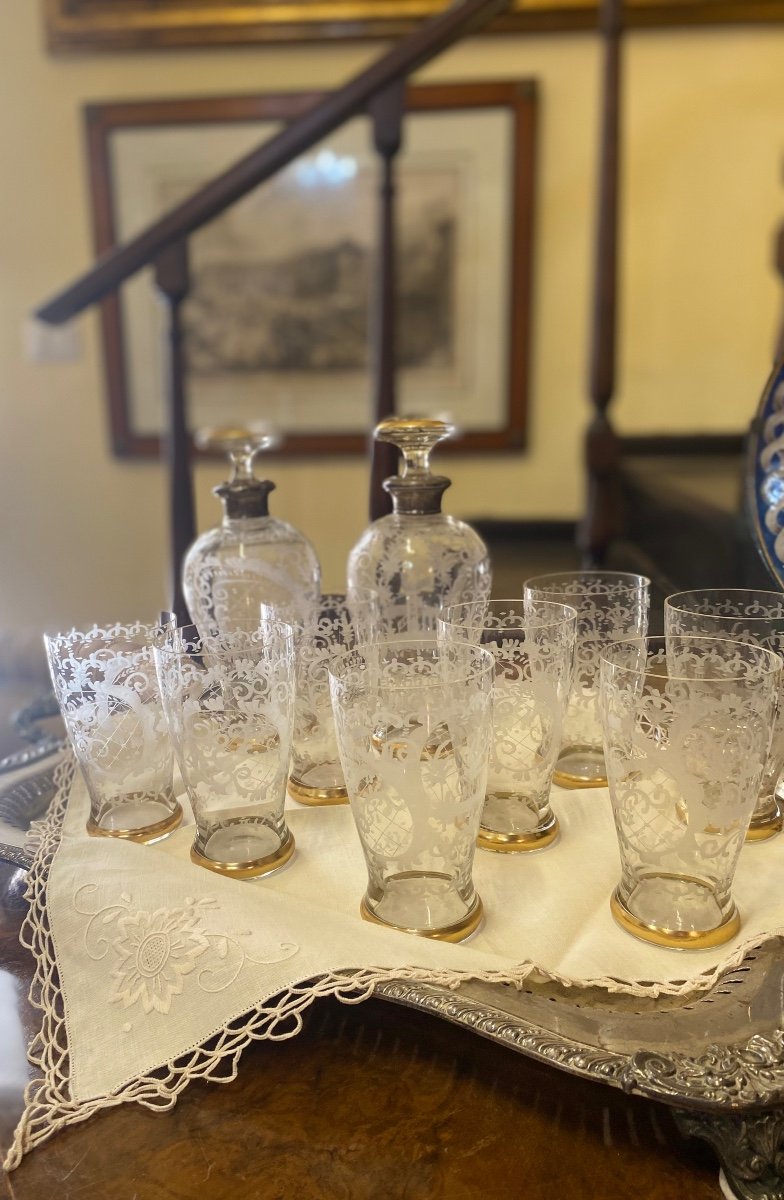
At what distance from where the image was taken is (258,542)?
932 millimetres

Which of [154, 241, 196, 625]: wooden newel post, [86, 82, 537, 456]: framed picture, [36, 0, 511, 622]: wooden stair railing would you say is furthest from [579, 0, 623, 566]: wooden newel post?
[154, 241, 196, 625]: wooden newel post

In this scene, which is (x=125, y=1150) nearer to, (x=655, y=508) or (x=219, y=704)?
(x=219, y=704)

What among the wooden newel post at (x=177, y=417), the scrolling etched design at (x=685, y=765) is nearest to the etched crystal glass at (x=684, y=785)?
the scrolling etched design at (x=685, y=765)

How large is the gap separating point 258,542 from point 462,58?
2284 mm

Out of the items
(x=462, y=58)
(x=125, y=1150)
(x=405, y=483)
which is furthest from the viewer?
(x=462, y=58)

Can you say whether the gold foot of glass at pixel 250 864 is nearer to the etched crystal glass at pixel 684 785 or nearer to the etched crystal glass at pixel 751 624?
the etched crystal glass at pixel 684 785

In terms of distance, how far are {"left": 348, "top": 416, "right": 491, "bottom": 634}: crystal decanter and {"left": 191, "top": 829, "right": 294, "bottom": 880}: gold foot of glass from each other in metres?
0.28

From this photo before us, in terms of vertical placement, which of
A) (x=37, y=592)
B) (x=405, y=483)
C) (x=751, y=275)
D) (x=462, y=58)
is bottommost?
(x=37, y=592)

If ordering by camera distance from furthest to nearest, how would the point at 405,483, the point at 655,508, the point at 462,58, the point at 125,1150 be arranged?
the point at 462,58
the point at 655,508
the point at 405,483
the point at 125,1150

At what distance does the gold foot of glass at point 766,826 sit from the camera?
0.68 metres

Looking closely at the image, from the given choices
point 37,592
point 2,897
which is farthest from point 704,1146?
point 37,592

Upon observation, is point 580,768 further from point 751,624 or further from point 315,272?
point 315,272

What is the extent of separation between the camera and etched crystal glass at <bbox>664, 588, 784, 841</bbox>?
69cm

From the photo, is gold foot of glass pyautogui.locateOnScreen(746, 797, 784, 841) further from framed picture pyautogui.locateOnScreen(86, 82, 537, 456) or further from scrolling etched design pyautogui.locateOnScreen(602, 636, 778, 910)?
framed picture pyautogui.locateOnScreen(86, 82, 537, 456)
